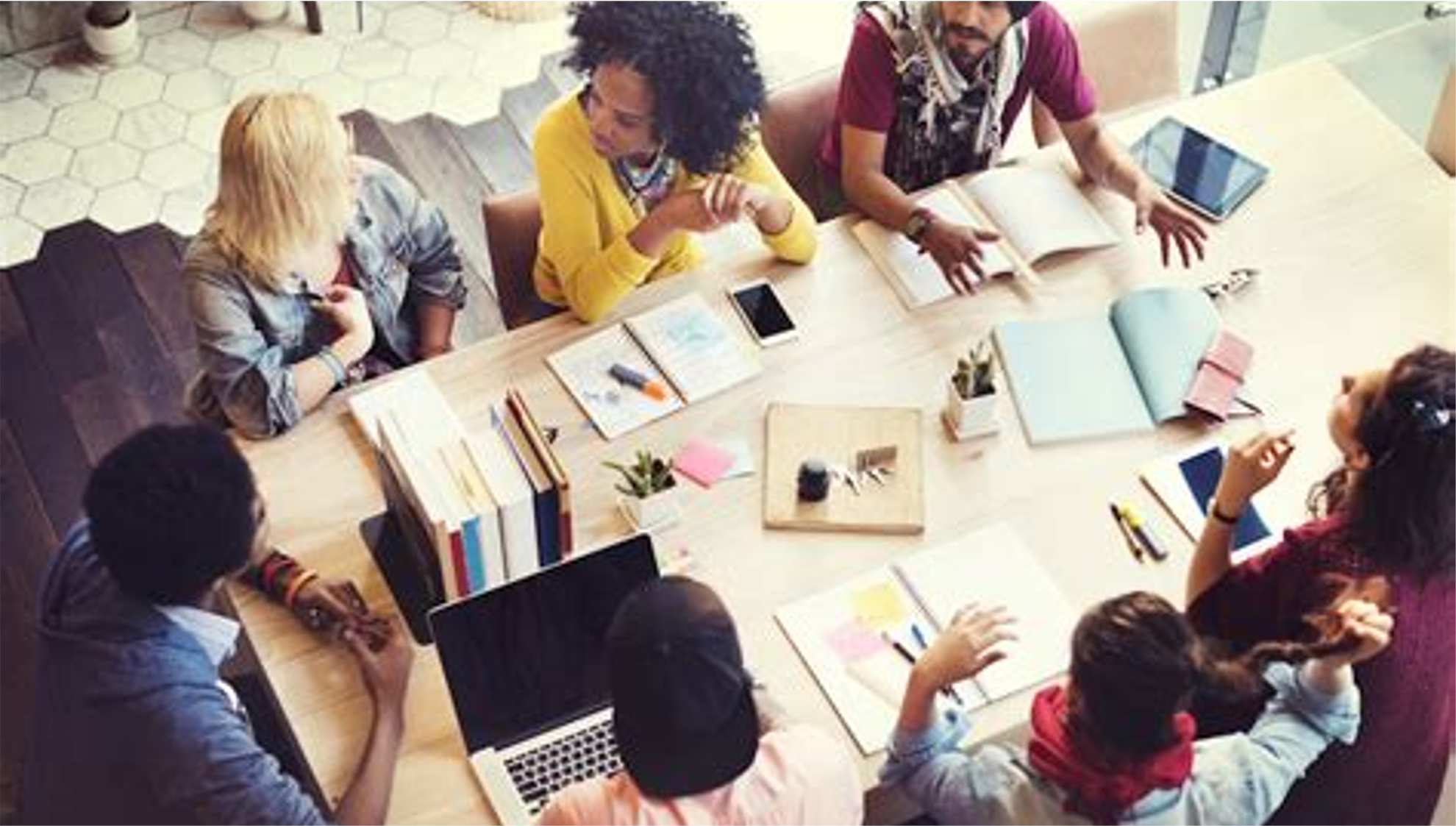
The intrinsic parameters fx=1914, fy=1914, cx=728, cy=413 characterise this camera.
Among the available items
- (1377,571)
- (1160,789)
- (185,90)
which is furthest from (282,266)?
(185,90)

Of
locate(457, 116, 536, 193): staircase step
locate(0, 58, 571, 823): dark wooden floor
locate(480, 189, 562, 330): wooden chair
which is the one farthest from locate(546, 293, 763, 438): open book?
locate(457, 116, 536, 193): staircase step

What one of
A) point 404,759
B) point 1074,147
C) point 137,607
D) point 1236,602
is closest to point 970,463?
point 1236,602

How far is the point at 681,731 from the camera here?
2.09 meters

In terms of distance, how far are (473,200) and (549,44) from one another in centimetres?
61

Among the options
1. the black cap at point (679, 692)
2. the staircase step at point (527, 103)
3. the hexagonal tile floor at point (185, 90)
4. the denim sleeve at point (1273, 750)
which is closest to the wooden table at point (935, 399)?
the denim sleeve at point (1273, 750)

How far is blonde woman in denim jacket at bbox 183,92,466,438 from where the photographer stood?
2850 millimetres

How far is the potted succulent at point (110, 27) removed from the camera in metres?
4.68

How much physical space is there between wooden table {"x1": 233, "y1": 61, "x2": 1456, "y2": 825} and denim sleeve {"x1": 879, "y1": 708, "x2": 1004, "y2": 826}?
0.08 meters

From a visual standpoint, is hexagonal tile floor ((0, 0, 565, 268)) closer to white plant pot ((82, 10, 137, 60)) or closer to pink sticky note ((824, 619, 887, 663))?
white plant pot ((82, 10, 137, 60))

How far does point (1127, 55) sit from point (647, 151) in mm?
1172

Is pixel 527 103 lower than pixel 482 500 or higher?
lower

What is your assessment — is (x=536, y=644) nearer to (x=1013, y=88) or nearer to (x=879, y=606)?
(x=879, y=606)

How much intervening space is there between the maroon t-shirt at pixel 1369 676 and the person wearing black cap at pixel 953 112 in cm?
69

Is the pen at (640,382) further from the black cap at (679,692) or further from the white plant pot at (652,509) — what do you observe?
the black cap at (679,692)
